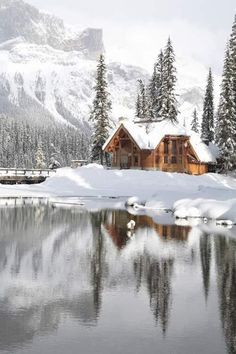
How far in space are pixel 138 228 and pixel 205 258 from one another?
25.7 ft

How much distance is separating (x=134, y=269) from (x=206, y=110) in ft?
228

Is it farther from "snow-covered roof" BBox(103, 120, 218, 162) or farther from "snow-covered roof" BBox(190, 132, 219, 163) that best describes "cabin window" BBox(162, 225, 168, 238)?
"snow-covered roof" BBox(190, 132, 219, 163)

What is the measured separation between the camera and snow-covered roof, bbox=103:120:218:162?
60.4 metres

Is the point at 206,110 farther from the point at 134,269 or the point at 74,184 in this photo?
the point at 134,269

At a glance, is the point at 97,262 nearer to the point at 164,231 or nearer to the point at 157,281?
the point at 157,281

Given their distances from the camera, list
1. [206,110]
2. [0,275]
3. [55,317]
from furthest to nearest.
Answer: [206,110]
[0,275]
[55,317]

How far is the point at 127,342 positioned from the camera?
10633 millimetres

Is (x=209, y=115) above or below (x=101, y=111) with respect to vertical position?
above

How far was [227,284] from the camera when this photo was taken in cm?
1566

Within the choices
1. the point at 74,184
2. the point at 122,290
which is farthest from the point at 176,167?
the point at 122,290

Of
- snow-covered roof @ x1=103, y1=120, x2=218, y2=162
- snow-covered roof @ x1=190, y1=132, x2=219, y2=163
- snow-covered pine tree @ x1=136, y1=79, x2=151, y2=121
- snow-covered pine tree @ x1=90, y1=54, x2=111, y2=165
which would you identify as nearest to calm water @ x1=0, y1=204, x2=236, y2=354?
snow-covered roof @ x1=103, y1=120, x2=218, y2=162

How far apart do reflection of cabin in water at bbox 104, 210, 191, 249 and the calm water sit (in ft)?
0.31

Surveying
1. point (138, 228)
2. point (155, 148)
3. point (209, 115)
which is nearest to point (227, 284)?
point (138, 228)

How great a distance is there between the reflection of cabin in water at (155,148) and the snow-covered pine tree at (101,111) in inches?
184
